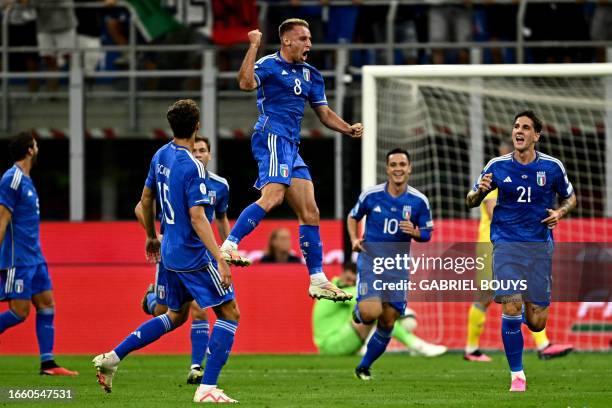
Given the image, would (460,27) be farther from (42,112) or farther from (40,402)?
(40,402)

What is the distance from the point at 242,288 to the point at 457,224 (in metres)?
2.81

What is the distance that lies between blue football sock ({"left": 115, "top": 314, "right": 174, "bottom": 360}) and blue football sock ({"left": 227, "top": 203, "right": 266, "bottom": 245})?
873 mm

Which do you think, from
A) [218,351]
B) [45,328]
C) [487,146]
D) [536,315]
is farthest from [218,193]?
[487,146]

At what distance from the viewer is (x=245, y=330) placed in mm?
16266

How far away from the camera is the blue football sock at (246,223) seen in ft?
31.9

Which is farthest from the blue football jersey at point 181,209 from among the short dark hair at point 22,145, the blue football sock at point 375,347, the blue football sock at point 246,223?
the short dark hair at point 22,145

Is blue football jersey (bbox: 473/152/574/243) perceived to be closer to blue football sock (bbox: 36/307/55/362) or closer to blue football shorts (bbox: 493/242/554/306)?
blue football shorts (bbox: 493/242/554/306)

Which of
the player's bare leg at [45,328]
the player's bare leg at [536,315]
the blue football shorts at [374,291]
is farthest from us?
the player's bare leg at [45,328]

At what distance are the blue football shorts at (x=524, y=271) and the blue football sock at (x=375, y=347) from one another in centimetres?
183

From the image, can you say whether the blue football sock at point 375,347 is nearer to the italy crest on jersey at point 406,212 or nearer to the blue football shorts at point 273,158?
the italy crest on jersey at point 406,212

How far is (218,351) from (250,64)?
83.8 inches

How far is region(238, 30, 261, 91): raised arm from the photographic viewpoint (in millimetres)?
9359

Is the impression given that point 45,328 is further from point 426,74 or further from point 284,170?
point 426,74

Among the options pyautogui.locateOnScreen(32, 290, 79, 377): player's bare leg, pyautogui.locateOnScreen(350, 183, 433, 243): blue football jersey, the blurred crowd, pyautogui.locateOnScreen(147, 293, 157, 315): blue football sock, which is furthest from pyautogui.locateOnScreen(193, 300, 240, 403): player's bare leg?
the blurred crowd
